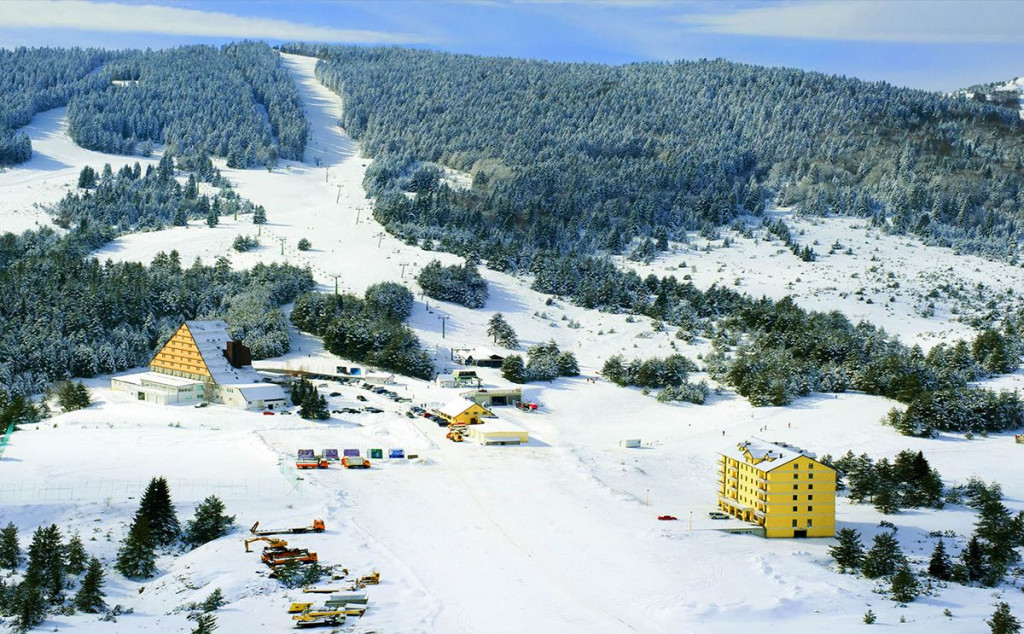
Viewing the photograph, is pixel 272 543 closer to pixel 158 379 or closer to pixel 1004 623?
pixel 1004 623

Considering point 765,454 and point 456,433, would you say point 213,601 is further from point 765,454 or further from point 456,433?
point 456,433

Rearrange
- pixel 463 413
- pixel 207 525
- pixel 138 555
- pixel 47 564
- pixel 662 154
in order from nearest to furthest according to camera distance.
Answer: pixel 47 564
pixel 138 555
pixel 207 525
pixel 463 413
pixel 662 154

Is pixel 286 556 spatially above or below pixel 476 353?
above

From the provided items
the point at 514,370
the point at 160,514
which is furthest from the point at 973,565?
the point at 514,370

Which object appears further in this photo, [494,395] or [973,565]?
[494,395]

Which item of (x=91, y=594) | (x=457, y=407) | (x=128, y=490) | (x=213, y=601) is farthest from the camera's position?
(x=457, y=407)

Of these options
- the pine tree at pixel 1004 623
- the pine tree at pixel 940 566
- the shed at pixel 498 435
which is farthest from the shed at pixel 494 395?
the pine tree at pixel 1004 623

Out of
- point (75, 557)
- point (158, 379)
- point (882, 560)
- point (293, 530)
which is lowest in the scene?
point (882, 560)

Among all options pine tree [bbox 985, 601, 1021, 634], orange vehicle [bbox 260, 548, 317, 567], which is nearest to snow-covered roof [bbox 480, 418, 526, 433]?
orange vehicle [bbox 260, 548, 317, 567]
